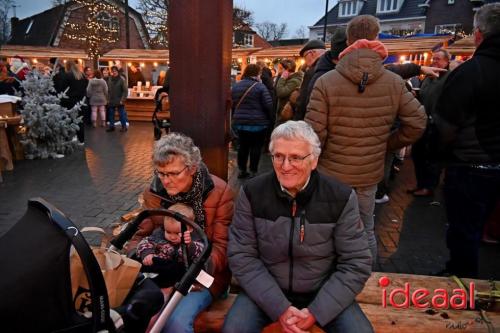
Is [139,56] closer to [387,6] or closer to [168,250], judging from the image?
[168,250]

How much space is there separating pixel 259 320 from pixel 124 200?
155 inches

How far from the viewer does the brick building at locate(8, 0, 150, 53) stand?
30.7 meters

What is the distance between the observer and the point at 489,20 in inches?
104

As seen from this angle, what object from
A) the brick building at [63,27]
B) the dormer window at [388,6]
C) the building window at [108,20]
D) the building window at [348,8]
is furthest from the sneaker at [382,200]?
the building window at [348,8]

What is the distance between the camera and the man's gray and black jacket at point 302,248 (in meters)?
2.10

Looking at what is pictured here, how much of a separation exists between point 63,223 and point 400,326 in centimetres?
192

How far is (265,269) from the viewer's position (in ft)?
7.26

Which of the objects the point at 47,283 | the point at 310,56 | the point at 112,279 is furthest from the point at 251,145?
the point at 47,283

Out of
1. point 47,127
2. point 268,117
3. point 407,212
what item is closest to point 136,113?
point 47,127

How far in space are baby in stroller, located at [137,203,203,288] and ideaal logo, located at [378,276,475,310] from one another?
1.32 meters

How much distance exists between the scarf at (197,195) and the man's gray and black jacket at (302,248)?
30 centimetres

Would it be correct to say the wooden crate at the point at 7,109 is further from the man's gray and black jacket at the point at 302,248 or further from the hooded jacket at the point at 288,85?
the man's gray and black jacket at the point at 302,248

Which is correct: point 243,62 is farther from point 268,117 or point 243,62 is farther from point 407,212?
point 407,212

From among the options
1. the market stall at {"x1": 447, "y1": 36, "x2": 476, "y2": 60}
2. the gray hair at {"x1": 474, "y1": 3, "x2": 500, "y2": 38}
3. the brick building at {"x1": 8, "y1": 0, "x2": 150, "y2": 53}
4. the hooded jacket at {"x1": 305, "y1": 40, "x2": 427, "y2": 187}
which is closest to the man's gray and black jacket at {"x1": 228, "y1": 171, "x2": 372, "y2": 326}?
the hooded jacket at {"x1": 305, "y1": 40, "x2": 427, "y2": 187}
